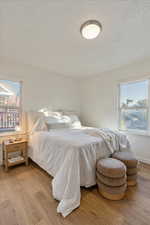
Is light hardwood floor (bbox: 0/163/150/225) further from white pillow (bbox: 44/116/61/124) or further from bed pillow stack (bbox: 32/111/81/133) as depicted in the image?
white pillow (bbox: 44/116/61/124)

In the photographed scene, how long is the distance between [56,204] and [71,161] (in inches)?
22.4

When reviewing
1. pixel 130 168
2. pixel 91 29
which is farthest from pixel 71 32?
pixel 130 168

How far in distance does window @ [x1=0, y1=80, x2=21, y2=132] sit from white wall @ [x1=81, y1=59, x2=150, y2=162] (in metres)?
2.13

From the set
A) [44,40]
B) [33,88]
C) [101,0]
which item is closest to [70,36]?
[44,40]

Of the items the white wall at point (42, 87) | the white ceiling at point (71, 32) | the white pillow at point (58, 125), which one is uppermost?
the white ceiling at point (71, 32)

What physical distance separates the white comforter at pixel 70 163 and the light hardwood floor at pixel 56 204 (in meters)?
0.12

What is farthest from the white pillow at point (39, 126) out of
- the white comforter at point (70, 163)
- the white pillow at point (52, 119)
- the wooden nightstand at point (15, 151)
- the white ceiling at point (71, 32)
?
the white ceiling at point (71, 32)

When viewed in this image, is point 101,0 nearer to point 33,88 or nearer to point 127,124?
point 33,88

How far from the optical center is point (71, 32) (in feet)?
6.24

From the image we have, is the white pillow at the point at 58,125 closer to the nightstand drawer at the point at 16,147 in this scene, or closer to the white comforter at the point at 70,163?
the white comforter at the point at 70,163

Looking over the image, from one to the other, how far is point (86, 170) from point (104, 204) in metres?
0.45

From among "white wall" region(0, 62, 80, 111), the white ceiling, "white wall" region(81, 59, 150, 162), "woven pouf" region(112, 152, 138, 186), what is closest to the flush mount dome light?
the white ceiling

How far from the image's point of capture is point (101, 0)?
4.52 feet

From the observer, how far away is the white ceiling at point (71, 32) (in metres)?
1.45
